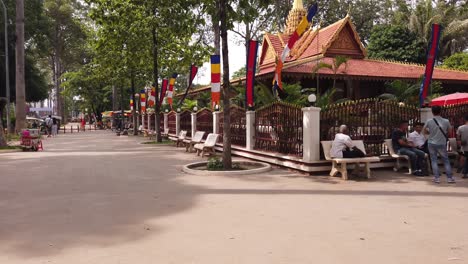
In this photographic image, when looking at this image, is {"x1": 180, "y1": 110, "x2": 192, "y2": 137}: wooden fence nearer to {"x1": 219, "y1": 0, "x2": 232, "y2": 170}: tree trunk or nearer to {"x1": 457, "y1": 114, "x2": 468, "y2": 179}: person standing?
{"x1": 219, "y1": 0, "x2": 232, "y2": 170}: tree trunk

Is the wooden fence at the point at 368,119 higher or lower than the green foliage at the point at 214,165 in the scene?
higher

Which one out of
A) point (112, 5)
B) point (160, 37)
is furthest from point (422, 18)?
point (112, 5)

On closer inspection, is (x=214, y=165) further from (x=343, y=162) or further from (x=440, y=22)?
(x=440, y=22)

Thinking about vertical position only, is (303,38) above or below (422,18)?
below

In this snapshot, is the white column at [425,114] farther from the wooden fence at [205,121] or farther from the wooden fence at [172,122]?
the wooden fence at [172,122]

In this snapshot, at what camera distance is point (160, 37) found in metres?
23.1

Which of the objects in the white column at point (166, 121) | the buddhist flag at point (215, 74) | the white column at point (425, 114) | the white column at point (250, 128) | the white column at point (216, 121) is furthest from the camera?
the white column at point (166, 121)

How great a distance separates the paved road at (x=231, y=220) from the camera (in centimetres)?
434

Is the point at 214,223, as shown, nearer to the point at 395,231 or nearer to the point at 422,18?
the point at 395,231

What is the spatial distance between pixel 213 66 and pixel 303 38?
1261 cm

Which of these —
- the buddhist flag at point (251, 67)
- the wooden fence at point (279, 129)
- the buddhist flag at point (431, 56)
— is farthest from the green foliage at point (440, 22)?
the wooden fence at point (279, 129)

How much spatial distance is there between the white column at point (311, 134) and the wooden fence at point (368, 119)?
38 centimetres

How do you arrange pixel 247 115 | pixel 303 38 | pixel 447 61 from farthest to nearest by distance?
pixel 447 61
pixel 303 38
pixel 247 115

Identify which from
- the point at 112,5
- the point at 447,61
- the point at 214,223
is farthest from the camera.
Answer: the point at 447,61
